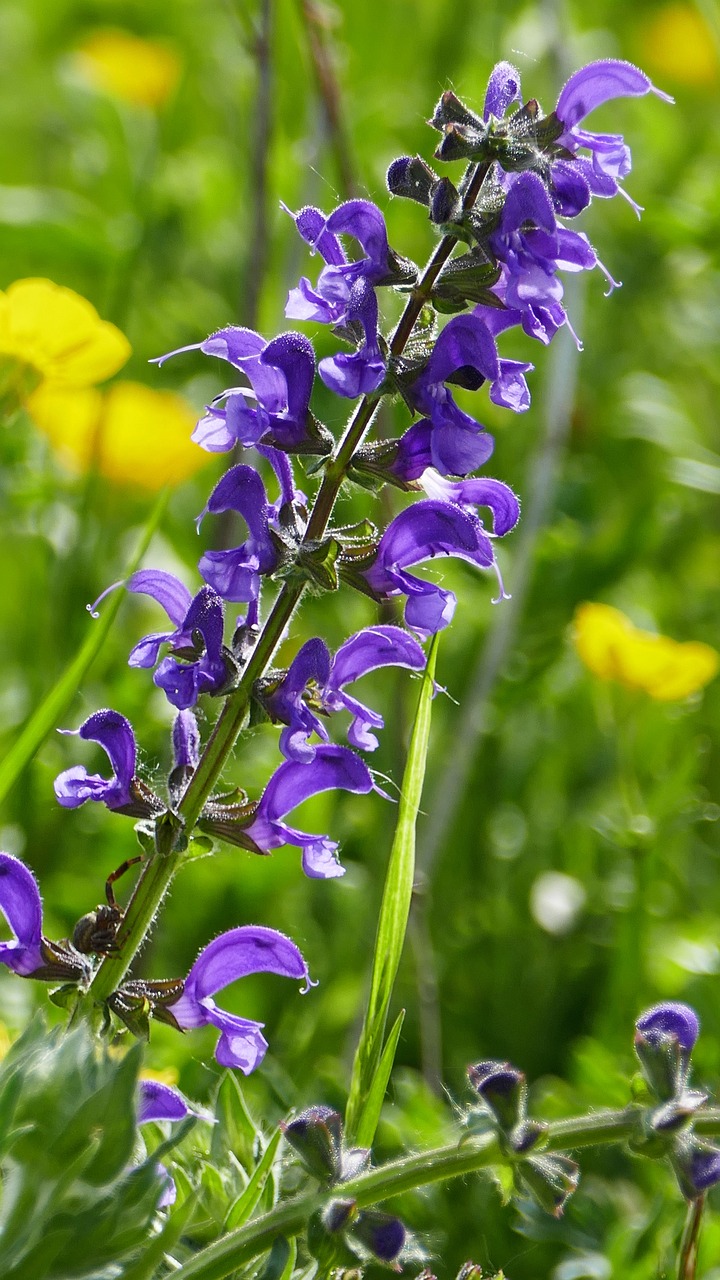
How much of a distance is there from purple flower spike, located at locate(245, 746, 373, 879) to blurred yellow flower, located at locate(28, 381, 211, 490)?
115 centimetres

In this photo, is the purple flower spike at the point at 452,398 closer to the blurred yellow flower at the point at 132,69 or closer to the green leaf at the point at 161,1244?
the green leaf at the point at 161,1244

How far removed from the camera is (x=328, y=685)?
1.09 metres

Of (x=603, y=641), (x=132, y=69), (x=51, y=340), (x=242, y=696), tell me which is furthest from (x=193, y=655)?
(x=132, y=69)

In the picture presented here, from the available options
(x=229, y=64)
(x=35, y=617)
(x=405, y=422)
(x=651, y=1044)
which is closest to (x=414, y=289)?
(x=651, y=1044)

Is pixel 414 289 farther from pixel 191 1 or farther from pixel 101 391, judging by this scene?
pixel 191 1

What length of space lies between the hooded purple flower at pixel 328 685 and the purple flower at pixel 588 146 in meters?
0.34

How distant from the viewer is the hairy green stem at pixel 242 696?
3.32 ft

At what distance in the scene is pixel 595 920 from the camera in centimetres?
215

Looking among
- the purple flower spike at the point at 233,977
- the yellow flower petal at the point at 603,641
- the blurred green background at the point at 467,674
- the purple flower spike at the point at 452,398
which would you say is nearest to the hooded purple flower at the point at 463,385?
the purple flower spike at the point at 452,398

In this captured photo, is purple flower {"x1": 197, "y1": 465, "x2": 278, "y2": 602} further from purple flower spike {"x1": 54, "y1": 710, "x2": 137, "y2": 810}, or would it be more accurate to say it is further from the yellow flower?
the yellow flower

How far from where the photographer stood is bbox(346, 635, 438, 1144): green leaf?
1.01 metres

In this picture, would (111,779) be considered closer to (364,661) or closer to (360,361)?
(364,661)

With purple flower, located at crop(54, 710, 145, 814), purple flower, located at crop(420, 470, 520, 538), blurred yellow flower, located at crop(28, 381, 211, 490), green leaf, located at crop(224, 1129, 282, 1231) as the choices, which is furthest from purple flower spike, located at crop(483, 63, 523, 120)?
blurred yellow flower, located at crop(28, 381, 211, 490)

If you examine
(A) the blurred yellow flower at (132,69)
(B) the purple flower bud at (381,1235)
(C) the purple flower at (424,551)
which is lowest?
(B) the purple flower bud at (381,1235)
